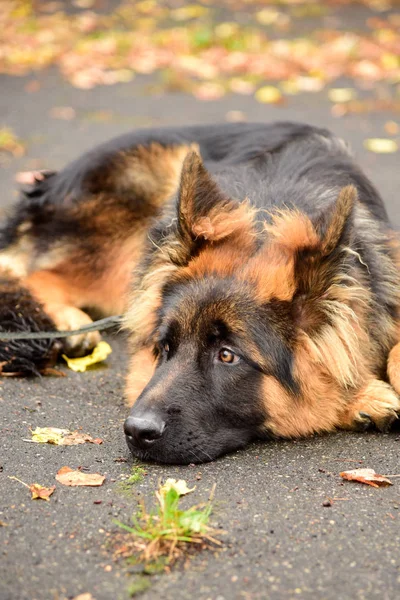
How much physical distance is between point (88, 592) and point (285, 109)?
407 inches

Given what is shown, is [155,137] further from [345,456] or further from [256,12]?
[256,12]

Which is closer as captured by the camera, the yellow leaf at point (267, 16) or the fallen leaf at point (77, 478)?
the fallen leaf at point (77, 478)

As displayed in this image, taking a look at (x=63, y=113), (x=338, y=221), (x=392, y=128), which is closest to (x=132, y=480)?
(x=338, y=221)

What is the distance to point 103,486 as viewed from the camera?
3.69m

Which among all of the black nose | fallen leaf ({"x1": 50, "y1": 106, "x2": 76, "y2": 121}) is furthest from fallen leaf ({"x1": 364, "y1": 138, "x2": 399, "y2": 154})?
the black nose

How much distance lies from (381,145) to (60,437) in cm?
765

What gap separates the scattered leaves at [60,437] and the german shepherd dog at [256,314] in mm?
423

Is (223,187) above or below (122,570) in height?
above

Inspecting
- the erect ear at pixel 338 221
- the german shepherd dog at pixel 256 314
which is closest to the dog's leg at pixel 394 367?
the german shepherd dog at pixel 256 314

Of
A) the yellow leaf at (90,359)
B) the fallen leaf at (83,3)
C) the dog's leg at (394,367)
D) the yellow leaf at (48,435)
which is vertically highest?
the fallen leaf at (83,3)

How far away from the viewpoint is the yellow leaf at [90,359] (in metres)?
5.47

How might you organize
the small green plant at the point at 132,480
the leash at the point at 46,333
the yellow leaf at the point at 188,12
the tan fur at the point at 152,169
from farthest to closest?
the yellow leaf at the point at 188,12 < the tan fur at the point at 152,169 < the leash at the point at 46,333 < the small green plant at the point at 132,480

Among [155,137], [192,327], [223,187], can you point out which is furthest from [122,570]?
[155,137]

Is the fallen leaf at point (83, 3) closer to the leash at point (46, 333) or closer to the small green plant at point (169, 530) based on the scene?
the leash at point (46, 333)
